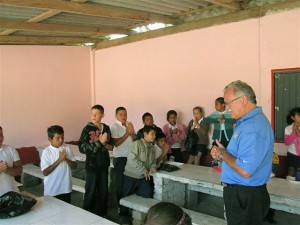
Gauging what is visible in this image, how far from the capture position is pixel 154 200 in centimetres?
426

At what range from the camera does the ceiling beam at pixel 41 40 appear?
6520 mm

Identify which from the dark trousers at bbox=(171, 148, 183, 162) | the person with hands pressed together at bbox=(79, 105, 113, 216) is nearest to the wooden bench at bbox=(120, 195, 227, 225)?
the person with hands pressed together at bbox=(79, 105, 113, 216)

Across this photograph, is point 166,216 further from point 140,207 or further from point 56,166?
point 140,207

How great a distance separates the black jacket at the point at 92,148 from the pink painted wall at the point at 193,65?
239 centimetres

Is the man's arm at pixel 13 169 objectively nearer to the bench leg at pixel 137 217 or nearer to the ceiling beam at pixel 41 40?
the bench leg at pixel 137 217

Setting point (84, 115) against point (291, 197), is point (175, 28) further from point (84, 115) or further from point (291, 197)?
point (291, 197)

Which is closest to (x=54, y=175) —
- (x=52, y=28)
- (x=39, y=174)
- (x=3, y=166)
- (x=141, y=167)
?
(x=3, y=166)

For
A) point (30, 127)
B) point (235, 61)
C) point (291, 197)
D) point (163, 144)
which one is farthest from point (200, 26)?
point (30, 127)

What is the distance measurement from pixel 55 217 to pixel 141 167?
63.1 inches

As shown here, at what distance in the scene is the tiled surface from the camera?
2.64m

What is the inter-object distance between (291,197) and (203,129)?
2678 mm

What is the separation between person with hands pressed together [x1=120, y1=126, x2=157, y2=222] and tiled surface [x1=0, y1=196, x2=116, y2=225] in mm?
1303

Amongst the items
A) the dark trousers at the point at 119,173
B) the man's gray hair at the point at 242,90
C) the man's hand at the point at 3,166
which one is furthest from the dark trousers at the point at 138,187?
the man's gray hair at the point at 242,90

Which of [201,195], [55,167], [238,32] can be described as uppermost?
[238,32]
